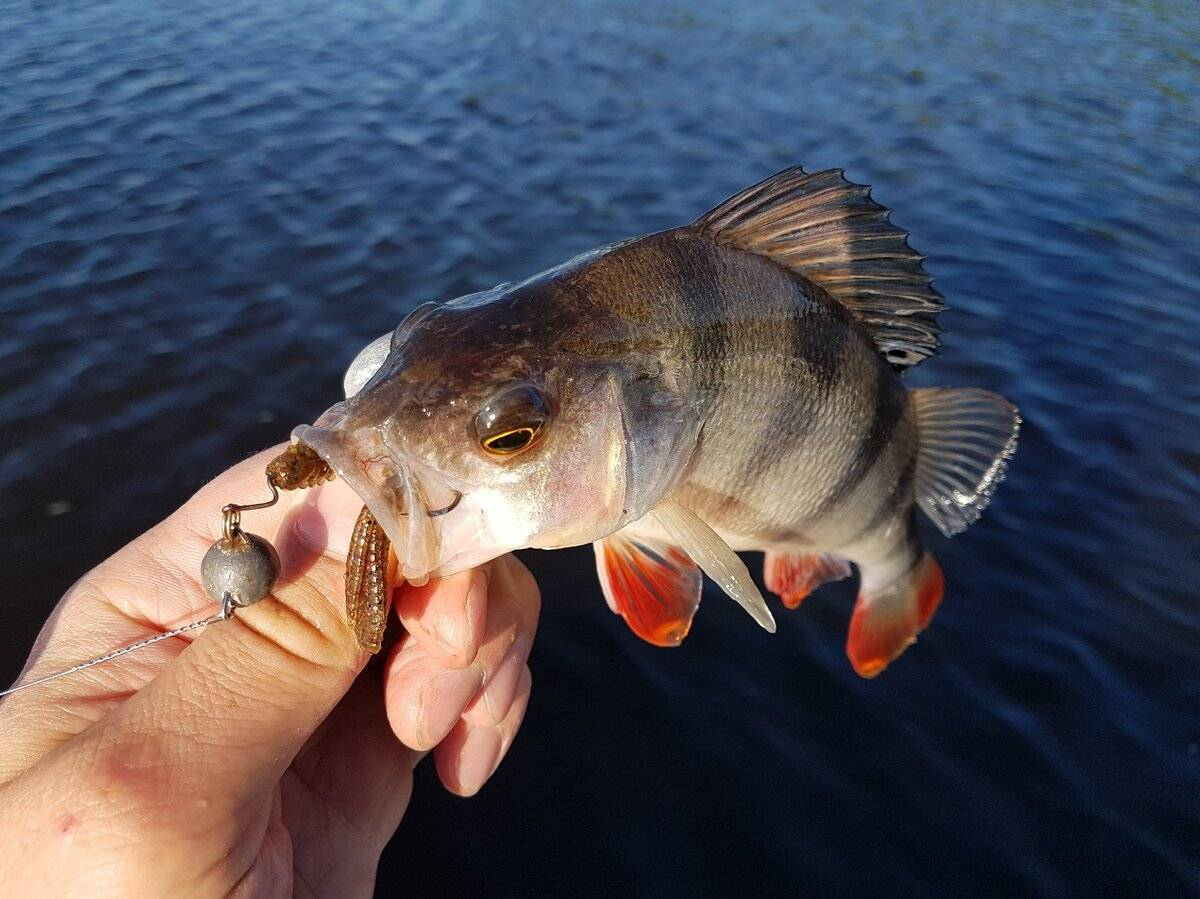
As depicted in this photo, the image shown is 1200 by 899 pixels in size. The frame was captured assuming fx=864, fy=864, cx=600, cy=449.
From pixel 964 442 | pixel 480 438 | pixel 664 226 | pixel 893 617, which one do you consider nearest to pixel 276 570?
pixel 480 438

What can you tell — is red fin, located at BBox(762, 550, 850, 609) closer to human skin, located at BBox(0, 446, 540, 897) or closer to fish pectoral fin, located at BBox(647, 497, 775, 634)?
fish pectoral fin, located at BBox(647, 497, 775, 634)

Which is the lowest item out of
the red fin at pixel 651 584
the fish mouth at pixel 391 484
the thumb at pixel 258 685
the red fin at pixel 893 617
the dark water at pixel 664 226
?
the dark water at pixel 664 226

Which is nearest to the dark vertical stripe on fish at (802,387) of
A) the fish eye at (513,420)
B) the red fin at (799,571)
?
the fish eye at (513,420)

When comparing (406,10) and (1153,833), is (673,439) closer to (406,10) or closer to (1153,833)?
(1153,833)

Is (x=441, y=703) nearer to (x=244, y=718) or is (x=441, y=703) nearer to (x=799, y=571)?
(x=244, y=718)

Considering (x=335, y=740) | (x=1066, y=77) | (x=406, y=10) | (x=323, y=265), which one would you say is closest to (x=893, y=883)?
(x=335, y=740)

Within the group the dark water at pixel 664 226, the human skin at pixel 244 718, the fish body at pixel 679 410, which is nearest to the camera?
the human skin at pixel 244 718

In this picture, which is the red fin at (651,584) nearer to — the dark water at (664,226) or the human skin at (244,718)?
the human skin at (244,718)
